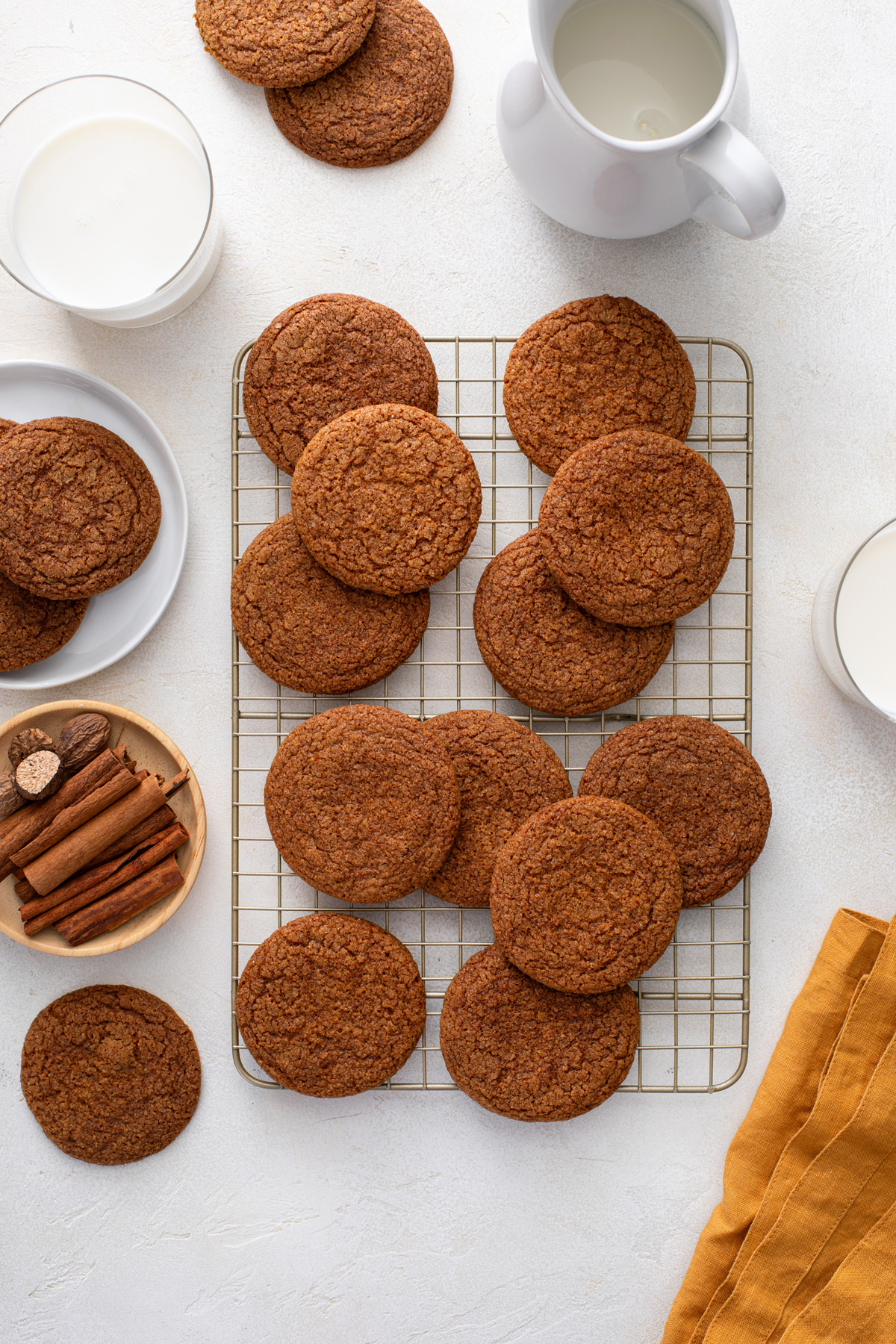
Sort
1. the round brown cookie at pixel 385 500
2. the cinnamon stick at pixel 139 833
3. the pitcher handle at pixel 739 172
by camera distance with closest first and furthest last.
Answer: the pitcher handle at pixel 739 172 → the round brown cookie at pixel 385 500 → the cinnamon stick at pixel 139 833

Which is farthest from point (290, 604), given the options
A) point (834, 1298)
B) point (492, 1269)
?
point (834, 1298)

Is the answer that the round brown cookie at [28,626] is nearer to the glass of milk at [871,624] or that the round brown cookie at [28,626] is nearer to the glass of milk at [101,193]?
the glass of milk at [101,193]

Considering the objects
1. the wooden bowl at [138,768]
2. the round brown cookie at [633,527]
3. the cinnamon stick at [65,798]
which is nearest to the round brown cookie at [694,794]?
the round brown cookie at [633,527]

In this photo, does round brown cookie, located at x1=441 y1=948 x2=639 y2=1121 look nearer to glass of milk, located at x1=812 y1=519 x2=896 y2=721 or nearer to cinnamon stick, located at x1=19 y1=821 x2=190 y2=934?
cinnamon stick, located at x1=19 y1=821 x2=190 y2=934

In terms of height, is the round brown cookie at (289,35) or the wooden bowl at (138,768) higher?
the round brown cookie at (289,35)

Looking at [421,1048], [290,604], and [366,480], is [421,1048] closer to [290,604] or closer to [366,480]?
[290,604]

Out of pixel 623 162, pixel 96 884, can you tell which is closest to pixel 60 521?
pixel 96 884

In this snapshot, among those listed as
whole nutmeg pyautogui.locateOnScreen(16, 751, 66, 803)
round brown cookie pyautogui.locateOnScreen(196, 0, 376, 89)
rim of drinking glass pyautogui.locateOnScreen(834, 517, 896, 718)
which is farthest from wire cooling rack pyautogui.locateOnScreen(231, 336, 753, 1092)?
round brown cookie pyautogui.locateOnScreen(196, 0, 376, 89)
